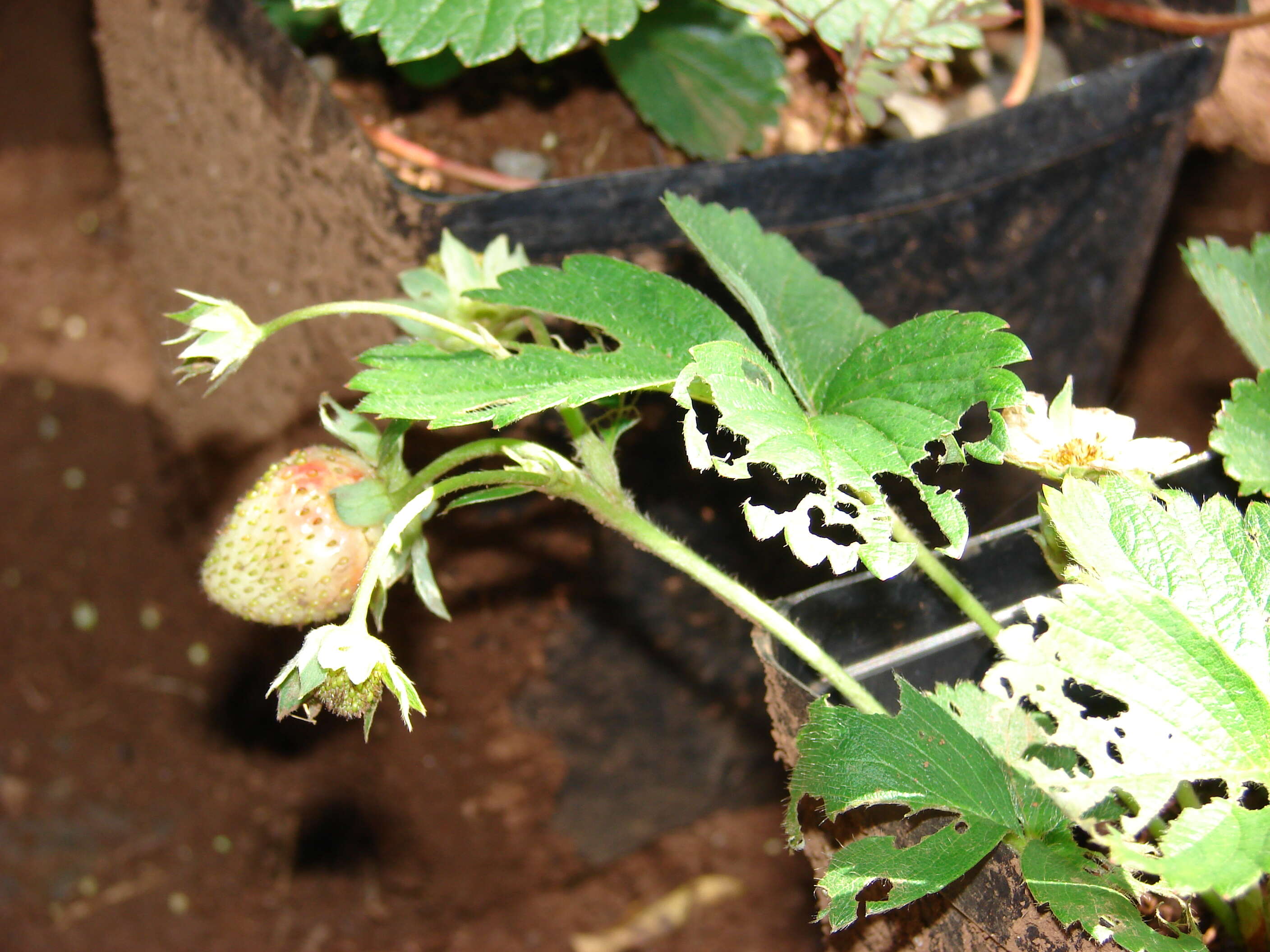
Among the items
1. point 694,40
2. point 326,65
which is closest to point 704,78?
point 694,40

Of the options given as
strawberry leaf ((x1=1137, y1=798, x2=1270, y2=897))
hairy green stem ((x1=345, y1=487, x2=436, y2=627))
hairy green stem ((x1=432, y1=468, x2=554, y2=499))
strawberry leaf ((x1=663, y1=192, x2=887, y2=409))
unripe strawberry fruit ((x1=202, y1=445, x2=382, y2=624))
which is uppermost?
strawberry leaf ((x1=663, y1=192, x2=887, y2=409))

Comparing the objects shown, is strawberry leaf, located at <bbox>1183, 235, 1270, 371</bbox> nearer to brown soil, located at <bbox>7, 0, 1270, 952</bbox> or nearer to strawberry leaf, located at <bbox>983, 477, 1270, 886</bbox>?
strawberry leaf, located at <bbox>983, 477, 1270, 886</bbox>

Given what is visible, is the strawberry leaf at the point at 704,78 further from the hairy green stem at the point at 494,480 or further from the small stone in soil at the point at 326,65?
the hairy green stem at the point at 494,480

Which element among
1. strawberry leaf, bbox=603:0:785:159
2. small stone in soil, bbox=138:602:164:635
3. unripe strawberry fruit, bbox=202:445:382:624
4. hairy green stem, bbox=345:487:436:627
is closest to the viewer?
hairy green stem, bbox=345:487:436:627

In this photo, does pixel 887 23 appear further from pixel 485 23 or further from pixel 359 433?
pixel 359 433

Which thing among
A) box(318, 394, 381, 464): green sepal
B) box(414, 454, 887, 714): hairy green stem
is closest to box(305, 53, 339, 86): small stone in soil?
box(318, 394, 381, 464): green sepal

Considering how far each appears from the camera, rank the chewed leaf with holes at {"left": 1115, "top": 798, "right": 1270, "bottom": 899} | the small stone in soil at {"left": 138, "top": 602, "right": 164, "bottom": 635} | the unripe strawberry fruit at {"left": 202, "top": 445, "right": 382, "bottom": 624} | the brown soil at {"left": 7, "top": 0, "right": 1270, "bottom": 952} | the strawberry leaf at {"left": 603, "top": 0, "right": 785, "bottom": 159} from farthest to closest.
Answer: the small stone in soil at {"left": 138, "top": 602, "right": 164, "bottom": 635}, the brown soil at {"left": 7, "top": 0, "right": 1270, "bottom": 952}, the strawberry leaf at {"left": 603, "top": 0, "right": 785, "bottom": 159}, the unripe strawberry fruit at {"left": 202, "top": 445, "right": 382, "bottom": 624}, the chewed leaf with holes at {"left": 1115, "top": 798, "right": 1270, "bottom": 899}

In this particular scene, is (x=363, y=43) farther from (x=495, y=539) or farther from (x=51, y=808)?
(x=51, y=808)
